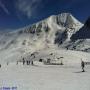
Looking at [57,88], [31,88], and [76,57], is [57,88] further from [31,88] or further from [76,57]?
[76,57]

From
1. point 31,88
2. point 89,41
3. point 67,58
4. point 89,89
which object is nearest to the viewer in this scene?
point 89,89

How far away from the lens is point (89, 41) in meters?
160

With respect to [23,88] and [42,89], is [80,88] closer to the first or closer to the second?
[42,89]

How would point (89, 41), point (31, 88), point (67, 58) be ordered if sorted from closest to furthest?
point (31, 88)
point (67, 58)
point (89, 41)

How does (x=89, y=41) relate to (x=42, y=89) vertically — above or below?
above

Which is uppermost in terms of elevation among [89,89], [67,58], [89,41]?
[89,41]

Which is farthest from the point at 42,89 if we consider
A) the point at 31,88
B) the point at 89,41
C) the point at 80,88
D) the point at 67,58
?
the point at 89,41

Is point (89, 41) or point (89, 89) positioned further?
point (89, 41)

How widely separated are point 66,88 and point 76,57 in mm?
73530

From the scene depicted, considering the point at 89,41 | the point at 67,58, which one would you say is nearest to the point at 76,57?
the point at 67,58

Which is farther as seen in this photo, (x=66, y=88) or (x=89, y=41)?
(x=89, y=41)

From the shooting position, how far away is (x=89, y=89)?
856 inches

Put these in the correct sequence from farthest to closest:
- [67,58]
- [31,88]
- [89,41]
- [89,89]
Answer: [89,41], [67,58], [31,88], [89,89]

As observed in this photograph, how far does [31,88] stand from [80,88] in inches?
193
